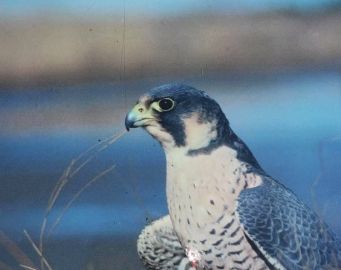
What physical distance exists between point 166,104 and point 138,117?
0.09 m

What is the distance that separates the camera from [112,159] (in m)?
2.94

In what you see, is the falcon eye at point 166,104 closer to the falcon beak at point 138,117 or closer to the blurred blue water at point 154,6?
the falcon beak at point 138,117

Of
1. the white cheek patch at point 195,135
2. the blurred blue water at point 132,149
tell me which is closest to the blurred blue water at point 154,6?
the blurred blue water at point 132,149

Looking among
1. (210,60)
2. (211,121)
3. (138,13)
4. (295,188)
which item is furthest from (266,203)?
(138,13)

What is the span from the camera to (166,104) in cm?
285

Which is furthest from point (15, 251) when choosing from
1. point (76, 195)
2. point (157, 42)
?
point (157, 42)

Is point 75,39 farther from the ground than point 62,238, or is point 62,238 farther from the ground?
point 75,39

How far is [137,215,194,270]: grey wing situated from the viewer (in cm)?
294

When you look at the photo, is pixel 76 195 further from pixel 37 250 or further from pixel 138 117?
pixel 138 117

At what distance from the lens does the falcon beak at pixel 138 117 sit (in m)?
2.84

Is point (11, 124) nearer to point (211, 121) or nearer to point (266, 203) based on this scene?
point (211, 121)

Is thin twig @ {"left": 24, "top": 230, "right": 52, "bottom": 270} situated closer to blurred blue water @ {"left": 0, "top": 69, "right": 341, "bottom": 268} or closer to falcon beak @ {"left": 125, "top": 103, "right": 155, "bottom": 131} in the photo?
blurred blue water @ {"left": 0, "top": 69, "right": 341, "bottom": 268}

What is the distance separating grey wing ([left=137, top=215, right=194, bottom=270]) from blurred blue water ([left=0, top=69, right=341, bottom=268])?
34 mm

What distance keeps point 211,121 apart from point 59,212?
557 mm
